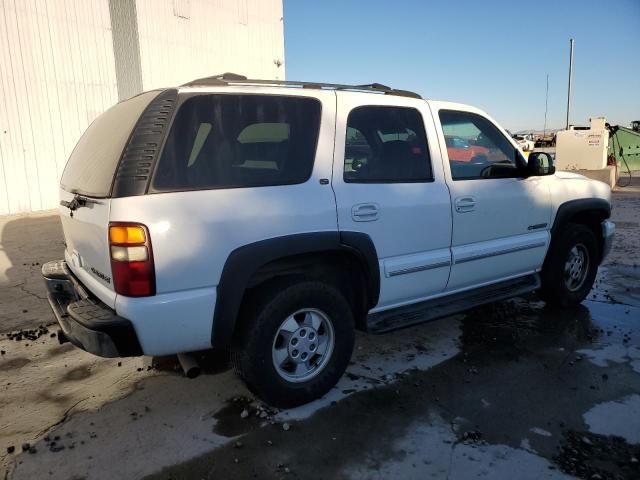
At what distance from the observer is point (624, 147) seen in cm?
1591

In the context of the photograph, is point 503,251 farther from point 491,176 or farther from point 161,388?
point 161,388

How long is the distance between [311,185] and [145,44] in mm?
12078

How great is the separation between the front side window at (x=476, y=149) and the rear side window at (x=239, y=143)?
1229 millimetres

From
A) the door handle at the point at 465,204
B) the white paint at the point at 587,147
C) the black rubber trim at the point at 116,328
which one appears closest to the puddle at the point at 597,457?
the door handle at the point at 465,204

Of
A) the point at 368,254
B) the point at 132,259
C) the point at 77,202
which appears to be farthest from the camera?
the point at 368,254

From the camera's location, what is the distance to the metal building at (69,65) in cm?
1058

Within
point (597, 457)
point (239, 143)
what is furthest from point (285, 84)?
point (597, 457)

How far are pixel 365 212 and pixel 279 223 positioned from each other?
2.04 feet

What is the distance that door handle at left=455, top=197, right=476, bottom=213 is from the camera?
3609 mm

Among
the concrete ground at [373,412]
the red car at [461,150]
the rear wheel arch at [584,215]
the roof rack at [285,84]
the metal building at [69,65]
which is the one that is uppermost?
the metal building at [69,65]

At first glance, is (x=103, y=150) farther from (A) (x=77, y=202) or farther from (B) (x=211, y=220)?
(B) (x=211, y=220)

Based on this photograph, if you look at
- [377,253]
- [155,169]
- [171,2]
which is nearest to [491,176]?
[377,253]

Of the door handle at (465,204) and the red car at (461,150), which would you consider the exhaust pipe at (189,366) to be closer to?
the door handle at (465,204)

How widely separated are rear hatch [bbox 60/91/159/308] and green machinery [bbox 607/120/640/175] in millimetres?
16049
